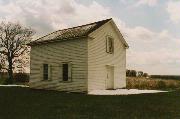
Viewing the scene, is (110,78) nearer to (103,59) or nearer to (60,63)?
(103,59)

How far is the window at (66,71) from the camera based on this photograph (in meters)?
26.6

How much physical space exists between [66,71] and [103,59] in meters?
3.32

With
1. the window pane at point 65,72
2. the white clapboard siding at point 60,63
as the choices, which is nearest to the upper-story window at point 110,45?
the white clapboard siding at point 60,63

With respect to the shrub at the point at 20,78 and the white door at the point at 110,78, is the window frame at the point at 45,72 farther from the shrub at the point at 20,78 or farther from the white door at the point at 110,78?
the shrub at the point at 20,78

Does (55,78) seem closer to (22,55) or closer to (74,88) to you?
(74,88)

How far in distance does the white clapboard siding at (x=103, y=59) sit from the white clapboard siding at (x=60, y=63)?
68 centimetres

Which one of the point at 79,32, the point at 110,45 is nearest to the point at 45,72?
the point at 79,32

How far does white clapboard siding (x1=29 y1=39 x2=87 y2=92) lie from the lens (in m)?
25.7

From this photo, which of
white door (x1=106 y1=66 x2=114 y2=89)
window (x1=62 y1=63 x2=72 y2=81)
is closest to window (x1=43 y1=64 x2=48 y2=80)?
window (x1=62 y1=63 x2=72 y2=81)

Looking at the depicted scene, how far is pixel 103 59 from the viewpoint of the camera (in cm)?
2736

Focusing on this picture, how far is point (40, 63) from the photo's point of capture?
30047 mm

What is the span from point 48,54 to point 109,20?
6.33 meters

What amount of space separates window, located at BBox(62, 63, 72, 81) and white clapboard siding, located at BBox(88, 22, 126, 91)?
2061 mm

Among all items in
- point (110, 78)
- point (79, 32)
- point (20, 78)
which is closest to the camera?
point (79, 32)
